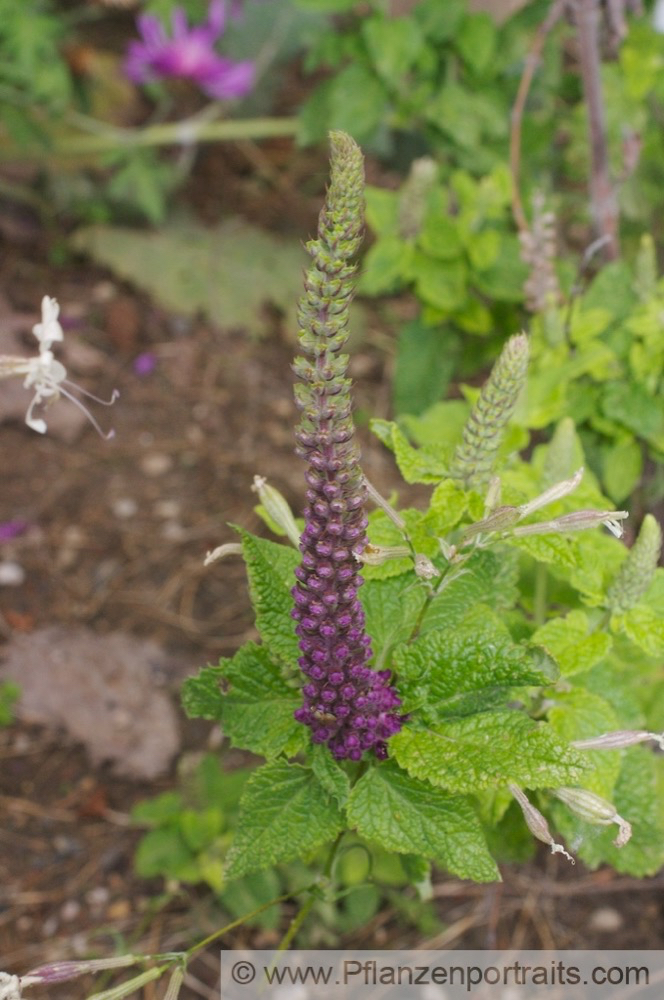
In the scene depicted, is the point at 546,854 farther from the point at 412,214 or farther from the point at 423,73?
the point at 423,73

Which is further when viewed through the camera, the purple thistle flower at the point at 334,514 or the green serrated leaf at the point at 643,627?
the green serrated leaf at the point at 643,627

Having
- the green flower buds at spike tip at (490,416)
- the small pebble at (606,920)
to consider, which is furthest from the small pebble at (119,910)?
the green flower buds at spike tip at (490,416)

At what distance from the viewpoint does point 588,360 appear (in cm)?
157

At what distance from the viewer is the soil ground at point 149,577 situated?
1.89 meters

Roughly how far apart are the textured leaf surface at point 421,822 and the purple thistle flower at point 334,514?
0.13 ft

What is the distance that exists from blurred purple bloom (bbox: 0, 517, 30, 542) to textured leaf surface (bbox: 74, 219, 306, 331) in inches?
31.7

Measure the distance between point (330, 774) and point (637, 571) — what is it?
0.40 m

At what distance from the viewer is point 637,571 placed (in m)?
1.12

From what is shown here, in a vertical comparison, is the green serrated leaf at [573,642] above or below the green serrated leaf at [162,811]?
below

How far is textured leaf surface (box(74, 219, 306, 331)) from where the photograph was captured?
2.89 meters

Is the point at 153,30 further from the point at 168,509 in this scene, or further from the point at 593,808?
the point at 593,808

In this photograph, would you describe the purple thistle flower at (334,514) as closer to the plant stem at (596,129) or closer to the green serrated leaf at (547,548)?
the green serrated leaf at (547,548)

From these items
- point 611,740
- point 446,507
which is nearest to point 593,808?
point 611,740

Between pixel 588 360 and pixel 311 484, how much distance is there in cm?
88
